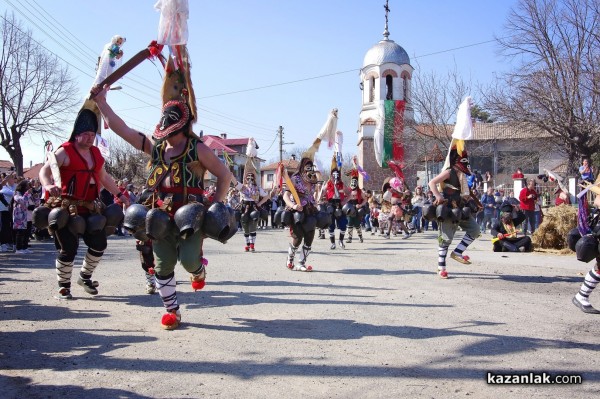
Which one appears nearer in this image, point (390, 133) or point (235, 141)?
point (390, 133)

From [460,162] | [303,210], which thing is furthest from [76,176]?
[460,162]

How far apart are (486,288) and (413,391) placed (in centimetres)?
487

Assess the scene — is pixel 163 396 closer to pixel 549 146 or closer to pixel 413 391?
pixel 413 391

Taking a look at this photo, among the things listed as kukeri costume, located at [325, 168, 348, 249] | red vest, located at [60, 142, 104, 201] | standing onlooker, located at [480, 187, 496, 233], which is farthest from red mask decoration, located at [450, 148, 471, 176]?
standing onlooker, located at [480, 187, 496, 233]

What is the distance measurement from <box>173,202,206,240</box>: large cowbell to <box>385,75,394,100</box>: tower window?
145ft

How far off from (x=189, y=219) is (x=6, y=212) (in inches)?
420

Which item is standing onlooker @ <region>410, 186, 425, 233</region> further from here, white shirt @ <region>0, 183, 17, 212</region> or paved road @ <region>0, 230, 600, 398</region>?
white shirt @ <region>0, 183, 17, 212</region>

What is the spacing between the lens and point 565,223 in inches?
534

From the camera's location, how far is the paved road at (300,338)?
388cm

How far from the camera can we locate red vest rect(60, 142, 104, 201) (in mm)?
6699

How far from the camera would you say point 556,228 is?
13836mm

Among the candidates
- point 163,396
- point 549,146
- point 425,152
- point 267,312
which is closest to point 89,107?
point 267,312

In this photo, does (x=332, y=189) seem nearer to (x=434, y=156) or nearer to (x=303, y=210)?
(x=303, y=210)

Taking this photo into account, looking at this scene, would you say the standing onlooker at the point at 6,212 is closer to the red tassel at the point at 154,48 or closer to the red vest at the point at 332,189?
the red vest at the point at 332,189
